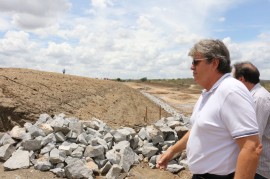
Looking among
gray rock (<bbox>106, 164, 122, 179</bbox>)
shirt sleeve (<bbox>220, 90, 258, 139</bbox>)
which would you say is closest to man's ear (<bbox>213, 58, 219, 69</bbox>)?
shirt sleeve (<bbox>220, 90, 258, 139</bbox>)

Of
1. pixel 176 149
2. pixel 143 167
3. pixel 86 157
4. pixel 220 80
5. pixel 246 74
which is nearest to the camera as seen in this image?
pixel 220 80

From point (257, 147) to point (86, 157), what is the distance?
220 inches

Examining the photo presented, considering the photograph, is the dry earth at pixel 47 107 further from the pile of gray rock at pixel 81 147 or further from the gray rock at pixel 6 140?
the gray rock at pixel 6 140

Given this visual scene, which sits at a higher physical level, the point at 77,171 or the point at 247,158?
the point at 247,158

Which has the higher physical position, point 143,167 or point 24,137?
point 24,137

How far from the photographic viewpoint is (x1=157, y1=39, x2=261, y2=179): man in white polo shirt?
230cm

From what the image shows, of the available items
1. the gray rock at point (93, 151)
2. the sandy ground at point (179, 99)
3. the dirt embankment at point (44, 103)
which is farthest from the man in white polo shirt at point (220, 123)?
the sandy ground at point (179, 99)

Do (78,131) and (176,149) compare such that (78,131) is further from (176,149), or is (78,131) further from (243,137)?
(243,137)

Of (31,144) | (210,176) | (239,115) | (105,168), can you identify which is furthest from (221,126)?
(31,144)

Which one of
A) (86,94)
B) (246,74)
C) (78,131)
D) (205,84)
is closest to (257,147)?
(205,84)

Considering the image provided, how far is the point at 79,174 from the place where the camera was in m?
6.93

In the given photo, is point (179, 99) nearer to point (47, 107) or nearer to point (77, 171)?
point (47, 107)

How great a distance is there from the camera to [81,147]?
7.68 m

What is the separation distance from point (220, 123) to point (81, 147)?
219 inches
